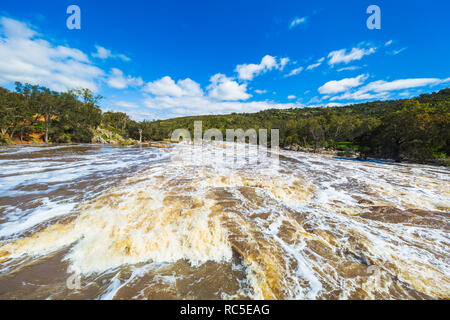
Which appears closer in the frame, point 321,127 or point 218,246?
point 218,246

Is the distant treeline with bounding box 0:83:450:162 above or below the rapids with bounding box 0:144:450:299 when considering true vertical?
above

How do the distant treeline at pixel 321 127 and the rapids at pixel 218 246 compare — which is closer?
the rapids at pixel 218 246

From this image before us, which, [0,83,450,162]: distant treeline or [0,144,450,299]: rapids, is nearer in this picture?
[0,144,450,299]: rapids

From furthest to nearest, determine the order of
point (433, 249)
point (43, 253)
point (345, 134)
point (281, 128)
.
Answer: point (281, 128) → point (345, 134) → point (433, 249) → point (43, 253)

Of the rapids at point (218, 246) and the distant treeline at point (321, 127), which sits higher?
the distant treeline at point (321, 127)

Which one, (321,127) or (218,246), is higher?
(321,127)
